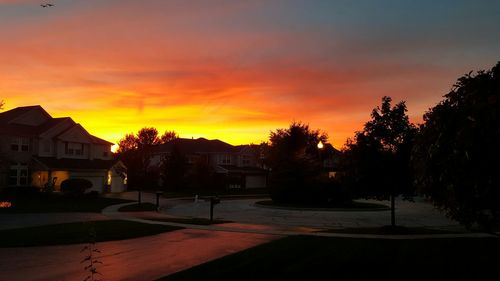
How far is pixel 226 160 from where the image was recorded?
77.1 m

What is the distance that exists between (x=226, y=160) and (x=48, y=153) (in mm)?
31722

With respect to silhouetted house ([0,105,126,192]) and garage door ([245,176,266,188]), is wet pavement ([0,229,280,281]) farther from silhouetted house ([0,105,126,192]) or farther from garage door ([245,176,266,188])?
garage door ([245,176,266,188])

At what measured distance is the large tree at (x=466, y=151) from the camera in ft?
25.5

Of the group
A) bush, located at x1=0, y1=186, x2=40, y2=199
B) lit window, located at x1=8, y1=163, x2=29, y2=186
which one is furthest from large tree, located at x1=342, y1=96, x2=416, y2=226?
lit window, located at x1=8, y1=163, x2=29, y2=186

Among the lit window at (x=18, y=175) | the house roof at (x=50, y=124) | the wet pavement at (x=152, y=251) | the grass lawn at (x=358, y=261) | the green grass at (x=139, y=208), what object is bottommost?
the green grass at (x=139, y=208)

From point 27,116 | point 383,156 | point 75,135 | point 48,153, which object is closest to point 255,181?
point 75,135

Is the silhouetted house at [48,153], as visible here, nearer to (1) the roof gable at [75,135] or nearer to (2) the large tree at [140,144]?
(1) the roof gable at [75,135]

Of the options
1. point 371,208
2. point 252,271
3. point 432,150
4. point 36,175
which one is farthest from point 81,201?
point 432,150

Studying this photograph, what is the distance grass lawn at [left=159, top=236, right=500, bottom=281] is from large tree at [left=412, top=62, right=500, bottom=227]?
2.81 metres

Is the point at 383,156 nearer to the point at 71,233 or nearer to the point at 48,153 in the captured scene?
the point at 71,233

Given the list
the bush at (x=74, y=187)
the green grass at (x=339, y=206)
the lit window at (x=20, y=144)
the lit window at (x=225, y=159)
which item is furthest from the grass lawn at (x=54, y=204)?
the lit window at (x=225, y=159)

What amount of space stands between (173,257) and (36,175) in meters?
40.5

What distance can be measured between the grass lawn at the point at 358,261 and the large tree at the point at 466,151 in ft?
9.21

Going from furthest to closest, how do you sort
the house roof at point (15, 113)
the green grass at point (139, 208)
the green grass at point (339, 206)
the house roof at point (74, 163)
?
the house roof at point (15, 113)
the house roof at point (74, 163)
the green grass at point (339, 206)
the green grass at point (139, 208)
